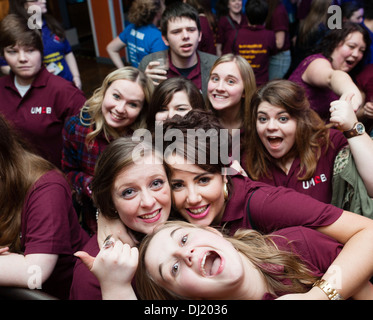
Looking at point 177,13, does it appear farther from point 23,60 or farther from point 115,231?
point 115,231

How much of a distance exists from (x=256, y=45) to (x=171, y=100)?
5.66 ft

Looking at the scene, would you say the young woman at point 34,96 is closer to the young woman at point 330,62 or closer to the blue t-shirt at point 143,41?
the blue t-shirt at point 143,41

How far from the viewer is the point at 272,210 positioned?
4.66 ft

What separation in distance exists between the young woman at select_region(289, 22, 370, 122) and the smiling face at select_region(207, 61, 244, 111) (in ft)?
1.59

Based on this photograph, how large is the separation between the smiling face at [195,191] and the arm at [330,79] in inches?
37.3

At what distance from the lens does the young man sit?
254cm

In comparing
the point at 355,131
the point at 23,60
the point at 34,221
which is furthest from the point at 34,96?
the point at 355,131

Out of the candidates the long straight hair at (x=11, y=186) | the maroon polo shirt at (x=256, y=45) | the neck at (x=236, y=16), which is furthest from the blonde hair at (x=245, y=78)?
the neck at (x=236, y=16)

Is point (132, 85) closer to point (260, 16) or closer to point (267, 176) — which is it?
point (267, 176)

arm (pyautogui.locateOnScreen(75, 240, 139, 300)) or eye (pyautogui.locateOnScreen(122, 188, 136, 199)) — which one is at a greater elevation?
eye (pyautogui.locateOnScreen(122, 188, 136, 199))

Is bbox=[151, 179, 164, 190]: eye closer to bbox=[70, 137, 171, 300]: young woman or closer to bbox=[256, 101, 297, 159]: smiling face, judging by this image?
bbox=[70, 137, 171, 300]: young woman

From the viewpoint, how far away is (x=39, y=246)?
1.31 m

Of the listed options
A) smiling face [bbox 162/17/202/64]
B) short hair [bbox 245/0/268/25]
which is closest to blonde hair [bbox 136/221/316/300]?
smiling face [bbox 162/17/202/64]

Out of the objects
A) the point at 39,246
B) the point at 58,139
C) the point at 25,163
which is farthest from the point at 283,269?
the point at 58,139
